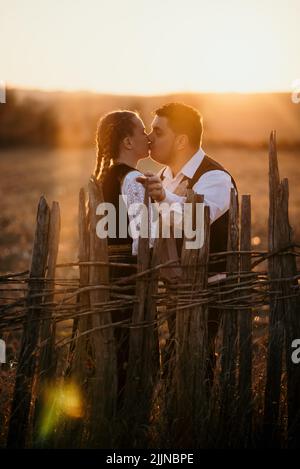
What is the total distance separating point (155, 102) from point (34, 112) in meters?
8.06

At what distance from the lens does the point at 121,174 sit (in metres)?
5.29

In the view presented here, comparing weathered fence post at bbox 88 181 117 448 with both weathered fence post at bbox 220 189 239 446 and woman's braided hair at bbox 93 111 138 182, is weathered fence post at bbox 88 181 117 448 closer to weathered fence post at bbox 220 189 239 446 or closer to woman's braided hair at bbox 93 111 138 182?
woman's braided hair at bbox 93 111 138 182

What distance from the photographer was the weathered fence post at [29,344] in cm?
507

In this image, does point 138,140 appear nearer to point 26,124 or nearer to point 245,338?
point 245,338

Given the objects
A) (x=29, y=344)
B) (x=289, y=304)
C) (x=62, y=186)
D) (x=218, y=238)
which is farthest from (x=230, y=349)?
(x=62, y=186)

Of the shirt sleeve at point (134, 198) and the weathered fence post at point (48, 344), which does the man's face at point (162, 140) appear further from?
the weathered fence post at point (48, 344)

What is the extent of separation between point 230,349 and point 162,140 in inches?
69.3

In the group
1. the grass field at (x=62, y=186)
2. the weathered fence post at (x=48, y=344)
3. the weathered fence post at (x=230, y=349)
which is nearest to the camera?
the weathered fence post at (x=48, y=344)

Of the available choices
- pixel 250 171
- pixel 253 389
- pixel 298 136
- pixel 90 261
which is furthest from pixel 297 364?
pixel 298 136

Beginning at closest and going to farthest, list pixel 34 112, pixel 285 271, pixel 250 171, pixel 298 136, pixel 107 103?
pixel 285 271, pixel 250 171, pixel 298 136, pixel 34 112, pixel 107 103

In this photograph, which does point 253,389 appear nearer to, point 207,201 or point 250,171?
point 207,201

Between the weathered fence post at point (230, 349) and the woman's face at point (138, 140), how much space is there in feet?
2.46

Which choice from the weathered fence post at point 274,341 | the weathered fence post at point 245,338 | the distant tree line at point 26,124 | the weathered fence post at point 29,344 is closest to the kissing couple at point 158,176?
the weathered fence post at point 245,338
